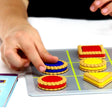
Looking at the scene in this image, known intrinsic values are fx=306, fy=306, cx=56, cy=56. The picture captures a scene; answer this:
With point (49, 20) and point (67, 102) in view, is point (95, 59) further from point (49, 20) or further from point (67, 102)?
point (49, 20)

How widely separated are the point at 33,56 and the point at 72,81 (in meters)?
0.18

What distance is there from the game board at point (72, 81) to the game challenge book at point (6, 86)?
50 mm

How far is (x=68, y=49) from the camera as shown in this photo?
1.41 meters

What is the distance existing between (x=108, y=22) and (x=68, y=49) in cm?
49

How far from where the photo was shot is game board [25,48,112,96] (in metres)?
1.01

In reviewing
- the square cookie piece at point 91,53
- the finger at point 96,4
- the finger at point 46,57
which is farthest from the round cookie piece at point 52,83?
the finger at point 96,4

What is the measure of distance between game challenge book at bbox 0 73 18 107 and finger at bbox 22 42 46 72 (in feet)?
0.29

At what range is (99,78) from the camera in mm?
1044

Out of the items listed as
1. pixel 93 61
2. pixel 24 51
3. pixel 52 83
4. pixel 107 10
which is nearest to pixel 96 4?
pixel 107 10

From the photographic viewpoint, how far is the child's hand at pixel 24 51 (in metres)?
1.15

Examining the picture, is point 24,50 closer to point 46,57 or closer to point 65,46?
point 46,57

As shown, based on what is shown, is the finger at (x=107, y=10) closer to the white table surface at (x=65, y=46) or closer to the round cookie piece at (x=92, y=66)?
the white table surface at (x=65, y=46)

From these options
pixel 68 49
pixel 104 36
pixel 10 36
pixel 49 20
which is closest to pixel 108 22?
pixel 104 36

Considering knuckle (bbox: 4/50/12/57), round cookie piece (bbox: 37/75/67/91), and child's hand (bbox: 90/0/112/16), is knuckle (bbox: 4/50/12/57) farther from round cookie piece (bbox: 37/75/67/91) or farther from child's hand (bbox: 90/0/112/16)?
child's hand (bbox: 90/0/112/16)
